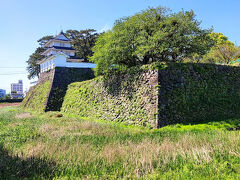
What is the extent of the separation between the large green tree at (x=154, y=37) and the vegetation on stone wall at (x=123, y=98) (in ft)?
6.28

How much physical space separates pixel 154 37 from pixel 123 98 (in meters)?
5.50

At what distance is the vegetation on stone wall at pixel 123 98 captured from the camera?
12.3m

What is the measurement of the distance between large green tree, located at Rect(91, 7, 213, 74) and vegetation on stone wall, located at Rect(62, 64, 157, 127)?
1914mm

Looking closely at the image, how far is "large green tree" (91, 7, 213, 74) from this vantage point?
14.9 metres

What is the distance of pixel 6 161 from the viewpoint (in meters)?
5.00

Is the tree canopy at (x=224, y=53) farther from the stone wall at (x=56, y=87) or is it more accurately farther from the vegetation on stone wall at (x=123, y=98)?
the vegetation on stone wall at (x=123, y=98)

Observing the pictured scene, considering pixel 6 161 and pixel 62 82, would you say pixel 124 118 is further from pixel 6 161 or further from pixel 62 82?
pixel 62 82

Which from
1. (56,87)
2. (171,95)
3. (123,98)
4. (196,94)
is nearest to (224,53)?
(196,94)

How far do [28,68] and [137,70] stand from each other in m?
46.2

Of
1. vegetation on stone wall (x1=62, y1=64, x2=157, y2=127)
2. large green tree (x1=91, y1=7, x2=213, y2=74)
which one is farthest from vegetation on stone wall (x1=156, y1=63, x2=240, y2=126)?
large green tree (x1=91, y1=7, x2=213, y2=74)

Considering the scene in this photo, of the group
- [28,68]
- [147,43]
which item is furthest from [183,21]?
[28,68]

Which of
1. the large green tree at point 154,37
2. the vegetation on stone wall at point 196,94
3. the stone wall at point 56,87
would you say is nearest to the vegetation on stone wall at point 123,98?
the vegetation on stone wall at point 196,94

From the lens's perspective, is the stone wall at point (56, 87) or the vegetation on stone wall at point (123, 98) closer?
the vegetation on stone wall at point (123, 98)

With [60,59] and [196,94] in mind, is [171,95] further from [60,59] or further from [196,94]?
[60,59]
